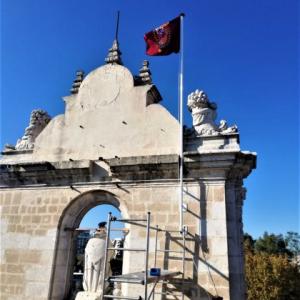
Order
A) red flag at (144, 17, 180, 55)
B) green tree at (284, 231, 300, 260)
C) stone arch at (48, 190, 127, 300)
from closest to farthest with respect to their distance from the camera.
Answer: stone arch at (48, 190, 127, 300) < red flag at (144, 17, 180, 55) < green tree at (284, 231, 300, 260)

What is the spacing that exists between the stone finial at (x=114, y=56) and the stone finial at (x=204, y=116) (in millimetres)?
2664

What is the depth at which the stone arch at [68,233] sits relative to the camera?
7867mm

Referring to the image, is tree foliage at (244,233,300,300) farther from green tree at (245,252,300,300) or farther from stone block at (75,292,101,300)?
stone block at (75,292,101,300)

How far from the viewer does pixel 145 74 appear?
9242 mm

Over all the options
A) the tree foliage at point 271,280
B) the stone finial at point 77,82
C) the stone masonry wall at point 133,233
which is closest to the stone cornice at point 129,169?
the stone masonry wall at point 133,233

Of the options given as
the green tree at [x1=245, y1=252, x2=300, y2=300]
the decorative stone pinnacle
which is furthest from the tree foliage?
the decorative stone pinnacle

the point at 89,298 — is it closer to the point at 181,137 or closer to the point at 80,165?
the point at 80,165

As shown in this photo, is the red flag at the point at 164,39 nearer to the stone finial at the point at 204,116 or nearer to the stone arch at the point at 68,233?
the stone finial at the point at 204,116

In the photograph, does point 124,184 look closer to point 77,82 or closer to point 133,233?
point 133,233

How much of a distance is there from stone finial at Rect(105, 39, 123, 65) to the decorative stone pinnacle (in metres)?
0.81

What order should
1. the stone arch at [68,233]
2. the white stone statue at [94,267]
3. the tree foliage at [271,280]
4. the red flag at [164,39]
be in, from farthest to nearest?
1. the tree foliage at [271,280]
2. the red flag at [164,39]
3. the stone arch at [68,233]
4. the white stone statue at [94,267]

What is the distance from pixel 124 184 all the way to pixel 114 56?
4084mm

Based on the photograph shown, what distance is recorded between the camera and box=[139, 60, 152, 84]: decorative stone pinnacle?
30.0 feet

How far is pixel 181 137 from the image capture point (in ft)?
25.4
